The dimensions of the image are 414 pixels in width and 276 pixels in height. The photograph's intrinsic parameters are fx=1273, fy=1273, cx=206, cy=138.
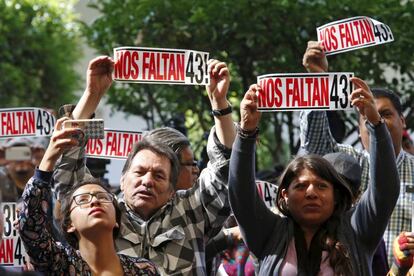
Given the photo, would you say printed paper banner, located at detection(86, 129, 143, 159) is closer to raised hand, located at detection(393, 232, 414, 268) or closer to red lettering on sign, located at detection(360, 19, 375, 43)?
red lettering on sign, located at detection(360, 19, 375, 43)

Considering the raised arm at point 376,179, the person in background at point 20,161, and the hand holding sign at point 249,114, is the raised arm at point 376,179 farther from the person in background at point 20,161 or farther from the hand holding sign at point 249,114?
the person in background at point 20,161

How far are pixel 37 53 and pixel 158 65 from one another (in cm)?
2494

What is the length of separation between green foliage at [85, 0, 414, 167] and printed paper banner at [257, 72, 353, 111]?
416 cm

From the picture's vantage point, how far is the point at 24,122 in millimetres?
7414

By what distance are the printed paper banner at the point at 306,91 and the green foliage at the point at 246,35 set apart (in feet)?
13.6

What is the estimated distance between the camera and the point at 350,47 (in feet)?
23.3

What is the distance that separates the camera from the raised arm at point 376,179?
5578 mm

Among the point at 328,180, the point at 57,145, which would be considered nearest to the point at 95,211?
the point at 57,145

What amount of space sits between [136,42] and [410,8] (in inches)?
97.7

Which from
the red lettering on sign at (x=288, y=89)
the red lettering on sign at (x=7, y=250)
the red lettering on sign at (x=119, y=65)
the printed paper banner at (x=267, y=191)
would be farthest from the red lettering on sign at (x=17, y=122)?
the red lettering on sign at (x=288, y=89)

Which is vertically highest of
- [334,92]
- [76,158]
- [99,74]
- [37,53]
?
[37,53]

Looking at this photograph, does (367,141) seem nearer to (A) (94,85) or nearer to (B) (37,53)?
(A) (94,85)

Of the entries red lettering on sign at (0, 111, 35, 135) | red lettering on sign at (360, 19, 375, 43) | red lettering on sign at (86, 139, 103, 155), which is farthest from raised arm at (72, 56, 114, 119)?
red lettering on sign at (360, 19, 375, 43)

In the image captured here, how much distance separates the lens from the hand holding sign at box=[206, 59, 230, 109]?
5.96 metres
